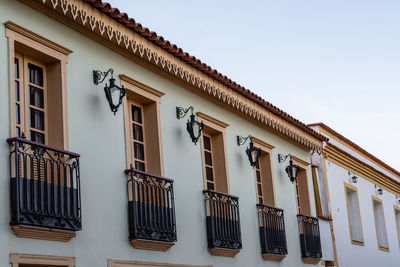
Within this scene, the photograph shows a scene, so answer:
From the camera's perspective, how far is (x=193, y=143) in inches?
501

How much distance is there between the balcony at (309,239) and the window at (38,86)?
27.7 feet

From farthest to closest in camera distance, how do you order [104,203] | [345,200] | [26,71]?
[345,200], [104,203], [26,71]

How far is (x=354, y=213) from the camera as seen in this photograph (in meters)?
21.4

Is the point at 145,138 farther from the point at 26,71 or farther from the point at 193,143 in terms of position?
the point at 26,71

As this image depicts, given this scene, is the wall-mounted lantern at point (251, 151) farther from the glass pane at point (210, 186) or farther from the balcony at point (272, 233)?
the glass pane at point (210, 186)

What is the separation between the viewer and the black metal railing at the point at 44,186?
8.23 metres

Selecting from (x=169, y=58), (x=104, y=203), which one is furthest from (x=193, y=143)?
(x=104, y=203)

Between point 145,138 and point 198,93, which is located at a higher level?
point 198,93

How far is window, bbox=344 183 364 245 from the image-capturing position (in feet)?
69.4

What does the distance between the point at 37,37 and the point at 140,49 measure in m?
2.10

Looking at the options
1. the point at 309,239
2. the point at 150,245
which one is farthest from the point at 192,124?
the point at 309,239

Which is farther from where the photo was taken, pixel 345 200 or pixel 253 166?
pixel 345 200

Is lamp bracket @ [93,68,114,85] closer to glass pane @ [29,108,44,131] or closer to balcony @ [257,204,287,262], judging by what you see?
glass pane @ [29,108,44,131]

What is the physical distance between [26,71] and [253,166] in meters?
6.72
